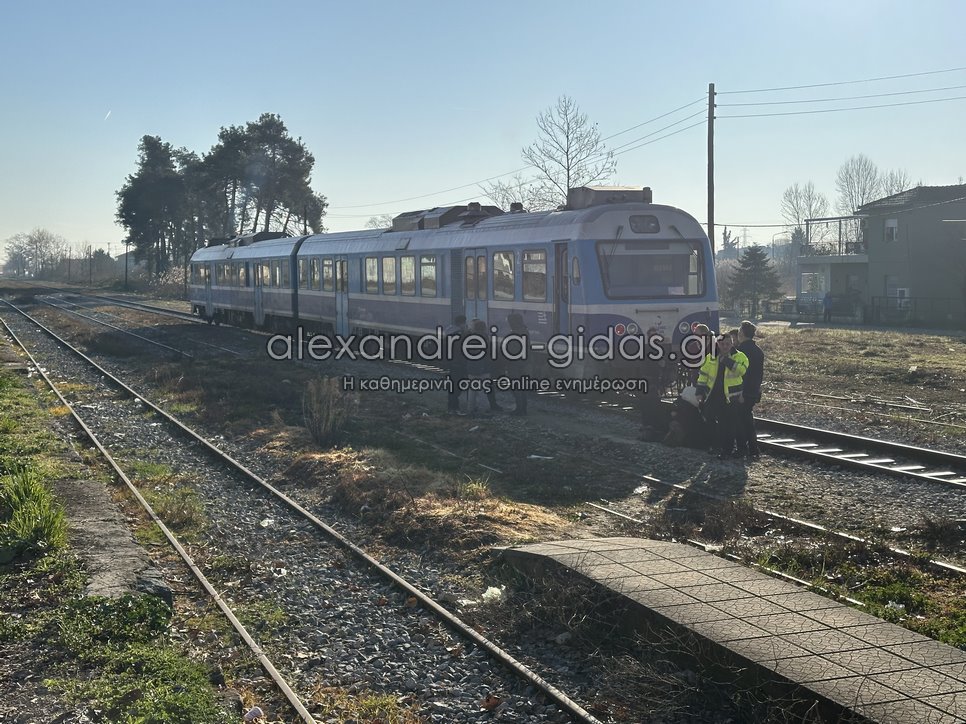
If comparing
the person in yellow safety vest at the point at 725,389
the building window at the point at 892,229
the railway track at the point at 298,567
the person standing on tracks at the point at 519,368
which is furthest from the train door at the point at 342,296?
the building window at the point at 892,229

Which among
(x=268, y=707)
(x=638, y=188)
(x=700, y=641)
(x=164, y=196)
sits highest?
(x=164, y=196)

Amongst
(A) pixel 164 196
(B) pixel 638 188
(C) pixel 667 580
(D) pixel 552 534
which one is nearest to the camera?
(C) pixel 667 580

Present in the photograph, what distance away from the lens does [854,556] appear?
804cm

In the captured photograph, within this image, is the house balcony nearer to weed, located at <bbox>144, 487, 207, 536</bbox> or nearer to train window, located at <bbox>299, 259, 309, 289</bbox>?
train window, located at <bbox>299, 259, 309, 289</bbox>

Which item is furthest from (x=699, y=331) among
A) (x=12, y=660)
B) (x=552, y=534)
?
(x=12, y=660)

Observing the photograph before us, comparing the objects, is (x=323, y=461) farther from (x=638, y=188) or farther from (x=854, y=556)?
(x=638, y=188)

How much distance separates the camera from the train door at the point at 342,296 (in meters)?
24.7

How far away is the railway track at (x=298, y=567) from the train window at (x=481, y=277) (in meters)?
5.82

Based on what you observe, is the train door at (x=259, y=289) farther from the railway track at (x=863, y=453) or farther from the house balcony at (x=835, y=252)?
the house balcony at (x=835, y=252)

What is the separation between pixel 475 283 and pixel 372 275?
208 inches

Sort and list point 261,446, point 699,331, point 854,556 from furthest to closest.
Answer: point 699,331 → point 261,446 → point 854,556

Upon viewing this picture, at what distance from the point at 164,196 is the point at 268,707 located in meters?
80.5

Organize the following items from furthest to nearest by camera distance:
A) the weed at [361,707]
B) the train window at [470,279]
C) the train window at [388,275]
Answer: the train window at [388,275], the train window at [470,279], the weed at [361,707]

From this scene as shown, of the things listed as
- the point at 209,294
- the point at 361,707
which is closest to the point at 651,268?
the point at 361,707
